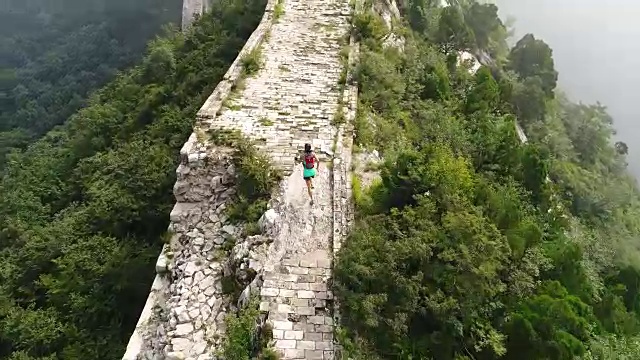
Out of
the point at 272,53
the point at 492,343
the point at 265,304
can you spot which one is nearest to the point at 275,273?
the point at 265,304

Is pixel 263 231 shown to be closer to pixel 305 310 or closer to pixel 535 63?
pixel 305 310

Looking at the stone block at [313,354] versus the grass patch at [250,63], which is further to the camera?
the grass patch at [250,63]

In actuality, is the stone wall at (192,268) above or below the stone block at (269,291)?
below

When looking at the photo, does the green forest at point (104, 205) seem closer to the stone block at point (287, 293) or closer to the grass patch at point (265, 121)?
the grass patch at point (265, 121)

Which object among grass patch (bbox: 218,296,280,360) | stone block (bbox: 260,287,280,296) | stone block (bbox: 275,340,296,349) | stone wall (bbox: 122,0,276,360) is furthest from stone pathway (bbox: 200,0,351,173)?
stone block (bbox: 275,340,296,349)

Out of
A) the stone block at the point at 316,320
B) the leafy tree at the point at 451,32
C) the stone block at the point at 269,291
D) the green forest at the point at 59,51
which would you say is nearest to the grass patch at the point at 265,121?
the stone block at the point at 269,291

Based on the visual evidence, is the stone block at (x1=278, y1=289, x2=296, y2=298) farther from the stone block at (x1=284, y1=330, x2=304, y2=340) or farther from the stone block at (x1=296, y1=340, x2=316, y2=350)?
the stone block at (x1=296, y1=340, x2=316, y2=350)
